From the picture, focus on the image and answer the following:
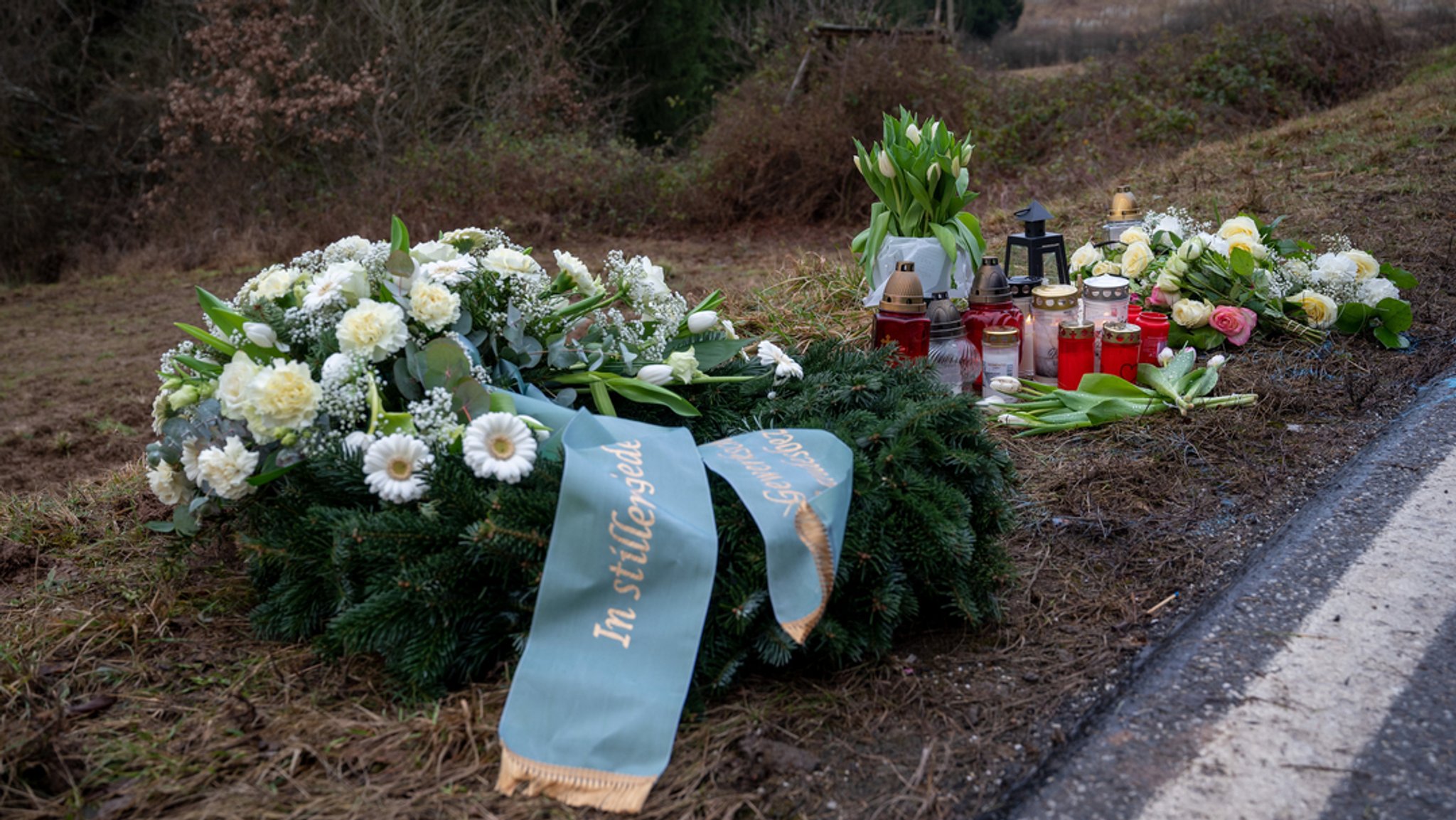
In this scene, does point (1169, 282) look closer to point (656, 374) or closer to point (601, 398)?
point (656, 374)

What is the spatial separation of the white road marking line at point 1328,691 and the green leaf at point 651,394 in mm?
1253

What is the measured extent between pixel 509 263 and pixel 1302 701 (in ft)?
5.86

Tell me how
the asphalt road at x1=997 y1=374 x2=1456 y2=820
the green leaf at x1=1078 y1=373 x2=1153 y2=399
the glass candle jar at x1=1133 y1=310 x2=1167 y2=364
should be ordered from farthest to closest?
the glass candle jar at x1=1133 y1=310 x2=1167 y2=364 → the green leaf at x1=1078 y1=373 x2=1153 y2=399 → the asphalt road at x1=997 y1=374 x2=1456 y2=820

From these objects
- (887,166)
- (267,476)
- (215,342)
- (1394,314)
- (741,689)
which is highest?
(887,166)

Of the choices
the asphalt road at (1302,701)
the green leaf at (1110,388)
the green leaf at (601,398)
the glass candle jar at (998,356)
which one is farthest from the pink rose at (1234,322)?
the green leaf at (601,398)

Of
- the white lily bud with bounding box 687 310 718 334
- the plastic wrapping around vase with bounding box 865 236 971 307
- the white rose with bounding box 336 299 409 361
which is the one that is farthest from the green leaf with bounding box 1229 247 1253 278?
the white rose with bounding box 336 299 409 361

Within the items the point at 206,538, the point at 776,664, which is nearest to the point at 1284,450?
the point at 776,664

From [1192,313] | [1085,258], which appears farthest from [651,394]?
[1085,258]

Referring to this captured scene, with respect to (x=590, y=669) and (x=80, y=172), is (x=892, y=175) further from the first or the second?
(x=80, y=172)

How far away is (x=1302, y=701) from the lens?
5.53ft

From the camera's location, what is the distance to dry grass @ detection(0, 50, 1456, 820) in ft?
5.25

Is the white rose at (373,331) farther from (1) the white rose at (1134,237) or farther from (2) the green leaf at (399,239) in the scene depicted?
(1) the white rose at (1134,237)

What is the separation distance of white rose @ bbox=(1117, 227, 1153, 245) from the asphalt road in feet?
5.96

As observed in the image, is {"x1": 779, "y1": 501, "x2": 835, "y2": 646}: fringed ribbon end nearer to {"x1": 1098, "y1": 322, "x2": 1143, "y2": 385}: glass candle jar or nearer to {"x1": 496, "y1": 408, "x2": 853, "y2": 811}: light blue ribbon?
{"x1": 496, "y1": 408, "x2": 853, "y2": 811}: light blue ribbon
